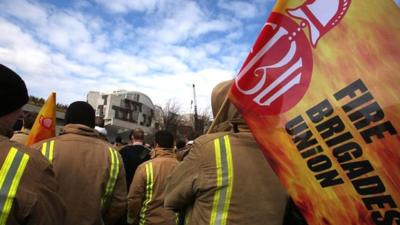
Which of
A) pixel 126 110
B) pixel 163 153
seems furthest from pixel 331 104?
pixel 126 110

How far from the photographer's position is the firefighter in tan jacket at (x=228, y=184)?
2.44 metres

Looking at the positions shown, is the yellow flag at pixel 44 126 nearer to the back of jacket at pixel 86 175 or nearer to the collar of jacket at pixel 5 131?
the back of jacket at pixel 86 175

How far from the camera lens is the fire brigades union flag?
1782mm

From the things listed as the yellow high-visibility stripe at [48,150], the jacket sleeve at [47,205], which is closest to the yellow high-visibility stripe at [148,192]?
the yellow high-visibility stripe at [48,150]

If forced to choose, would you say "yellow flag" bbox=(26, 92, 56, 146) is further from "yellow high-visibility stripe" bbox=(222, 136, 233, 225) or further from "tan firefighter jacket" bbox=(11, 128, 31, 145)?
"yellow high-visibility stripe" bbox=(222, 136, 233, 225)

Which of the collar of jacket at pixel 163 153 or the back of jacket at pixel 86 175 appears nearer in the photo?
the back of jacket at pixel 86 175

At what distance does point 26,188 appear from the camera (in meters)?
1.88

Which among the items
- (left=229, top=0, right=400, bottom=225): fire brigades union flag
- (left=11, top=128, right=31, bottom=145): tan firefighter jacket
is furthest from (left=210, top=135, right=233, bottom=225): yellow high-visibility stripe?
(left=11, top=128, right=31, bottom=145): tan firefighter jacket

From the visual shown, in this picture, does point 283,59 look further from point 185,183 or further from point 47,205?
point 47,205

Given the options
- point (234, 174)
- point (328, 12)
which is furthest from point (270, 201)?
point (328, 12)

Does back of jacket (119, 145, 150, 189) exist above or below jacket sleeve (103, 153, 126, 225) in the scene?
above

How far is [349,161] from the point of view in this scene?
1.87 m

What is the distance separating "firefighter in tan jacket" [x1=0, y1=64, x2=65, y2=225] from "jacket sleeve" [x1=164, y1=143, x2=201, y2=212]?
2.36 feet

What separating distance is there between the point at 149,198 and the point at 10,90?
3199 mm
